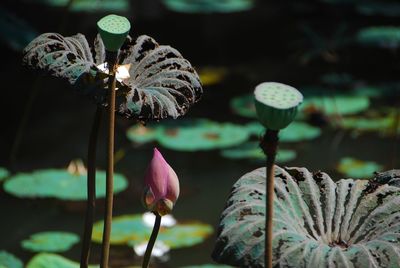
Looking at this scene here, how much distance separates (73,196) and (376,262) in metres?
1.96

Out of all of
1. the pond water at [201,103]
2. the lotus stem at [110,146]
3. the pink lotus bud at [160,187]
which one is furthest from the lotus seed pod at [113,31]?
the pond water at [201,103]

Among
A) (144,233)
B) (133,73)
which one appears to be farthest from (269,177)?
(144,233)

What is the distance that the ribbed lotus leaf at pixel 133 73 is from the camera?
Result: 156 cm

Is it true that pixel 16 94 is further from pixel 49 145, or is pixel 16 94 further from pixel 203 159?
pixel 203 159

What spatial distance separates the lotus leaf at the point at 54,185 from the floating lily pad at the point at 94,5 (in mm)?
2101

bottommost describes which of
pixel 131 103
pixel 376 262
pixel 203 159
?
pixel 203 159

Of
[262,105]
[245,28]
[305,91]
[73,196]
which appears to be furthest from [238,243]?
[245,28]

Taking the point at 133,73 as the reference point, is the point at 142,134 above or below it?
below

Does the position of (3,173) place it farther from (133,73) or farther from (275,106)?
(275,106)

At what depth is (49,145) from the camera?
3740mm

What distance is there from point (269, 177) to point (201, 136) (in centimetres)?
254

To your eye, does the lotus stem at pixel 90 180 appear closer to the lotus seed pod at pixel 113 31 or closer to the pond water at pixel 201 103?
the lotus seed pod at pixel 113 31

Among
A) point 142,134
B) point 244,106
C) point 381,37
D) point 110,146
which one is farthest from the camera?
point 381,37

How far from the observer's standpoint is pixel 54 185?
325 cm
